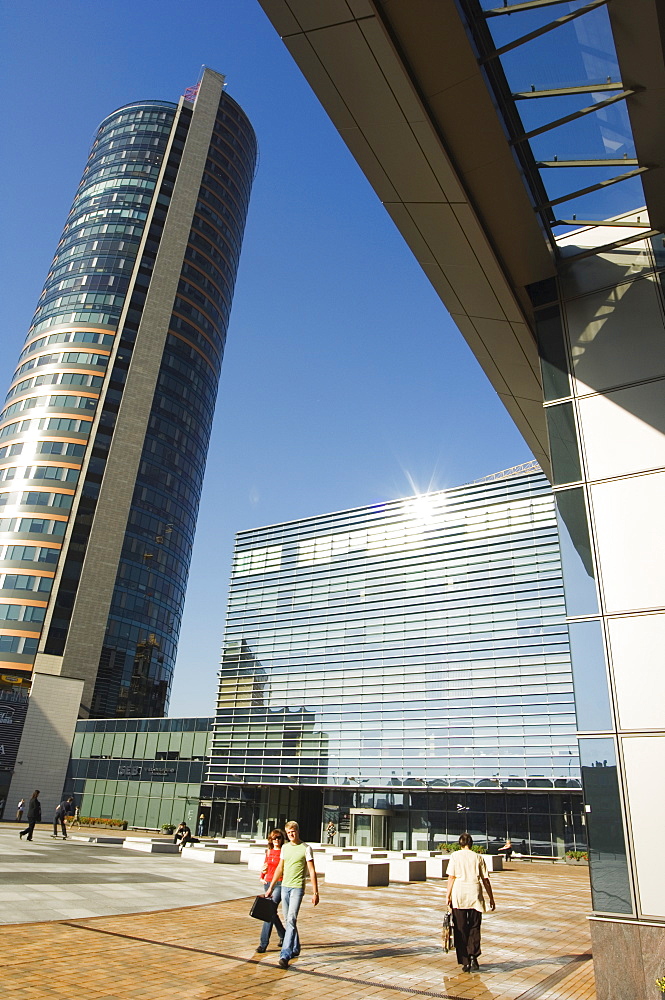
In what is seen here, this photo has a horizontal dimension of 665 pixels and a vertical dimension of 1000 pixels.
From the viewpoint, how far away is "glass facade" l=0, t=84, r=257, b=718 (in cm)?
6269

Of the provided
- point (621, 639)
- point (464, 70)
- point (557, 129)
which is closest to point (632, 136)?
point (557, 129)

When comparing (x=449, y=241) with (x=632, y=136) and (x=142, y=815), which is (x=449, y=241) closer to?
(x=632, y=136)

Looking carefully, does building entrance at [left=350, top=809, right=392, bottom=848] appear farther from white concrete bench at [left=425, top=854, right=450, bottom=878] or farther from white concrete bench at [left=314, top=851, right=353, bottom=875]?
white concrete bench at [left=314, top=851, right=353, bottom=875]

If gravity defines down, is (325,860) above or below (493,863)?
above

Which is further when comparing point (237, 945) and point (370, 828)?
point (370, 828)

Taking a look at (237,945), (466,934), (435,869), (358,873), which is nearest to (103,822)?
(435,869)

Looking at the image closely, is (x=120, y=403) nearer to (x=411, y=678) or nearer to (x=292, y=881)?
(x=411, y=678)

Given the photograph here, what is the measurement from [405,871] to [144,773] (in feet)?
107

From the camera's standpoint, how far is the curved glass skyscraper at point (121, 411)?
61719mm

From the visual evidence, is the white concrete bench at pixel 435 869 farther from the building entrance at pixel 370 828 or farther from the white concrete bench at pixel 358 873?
the building entrance at pixel 370 828

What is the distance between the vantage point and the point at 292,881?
24.8ft

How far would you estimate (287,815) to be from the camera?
45.8 m

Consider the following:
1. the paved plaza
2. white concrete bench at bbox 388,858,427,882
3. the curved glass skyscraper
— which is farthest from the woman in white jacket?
the curved glass skyscraper

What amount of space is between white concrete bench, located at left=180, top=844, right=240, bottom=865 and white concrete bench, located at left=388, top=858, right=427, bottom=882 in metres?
6.27
